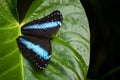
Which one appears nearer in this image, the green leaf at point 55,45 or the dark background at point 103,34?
the green leaf at point 55,45

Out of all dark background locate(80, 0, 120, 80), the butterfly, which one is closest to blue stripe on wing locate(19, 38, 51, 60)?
the butterfly

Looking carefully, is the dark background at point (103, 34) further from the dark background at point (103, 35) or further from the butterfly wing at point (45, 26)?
the butterfly wing at point (45, 26)

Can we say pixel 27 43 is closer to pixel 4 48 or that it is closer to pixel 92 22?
pixel 4 48

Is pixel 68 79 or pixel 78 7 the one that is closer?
pixel 68 79

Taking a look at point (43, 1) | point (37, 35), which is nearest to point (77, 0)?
point (43, 1)

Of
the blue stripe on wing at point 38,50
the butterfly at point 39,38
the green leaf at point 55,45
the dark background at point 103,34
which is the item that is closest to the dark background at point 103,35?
the dark background at point 103,34
